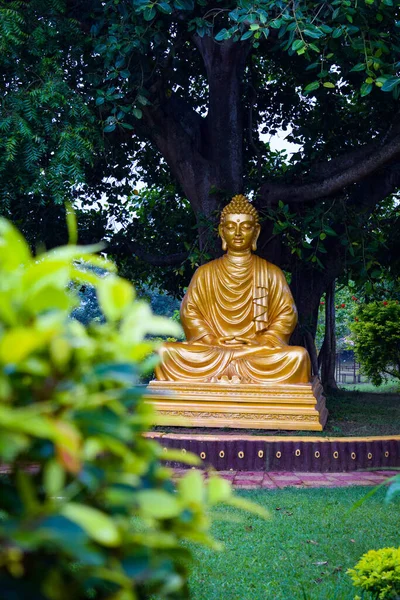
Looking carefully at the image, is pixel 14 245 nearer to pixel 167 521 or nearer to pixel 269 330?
pixel 167 521

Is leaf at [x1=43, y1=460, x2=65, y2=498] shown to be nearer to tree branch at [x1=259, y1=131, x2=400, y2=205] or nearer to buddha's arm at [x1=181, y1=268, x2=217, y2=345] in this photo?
buddha's arm at [x1=181, y1=268, x2=217, y2=345]

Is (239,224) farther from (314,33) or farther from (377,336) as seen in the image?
(377,336)

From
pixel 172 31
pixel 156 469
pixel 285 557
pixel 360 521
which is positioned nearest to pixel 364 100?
pixel 172 31

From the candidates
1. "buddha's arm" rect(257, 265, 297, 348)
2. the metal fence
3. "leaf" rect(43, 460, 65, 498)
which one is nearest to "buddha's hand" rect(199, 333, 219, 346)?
"buddha's arm" rect(257, 265, 297, 348)

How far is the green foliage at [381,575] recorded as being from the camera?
7.73ft

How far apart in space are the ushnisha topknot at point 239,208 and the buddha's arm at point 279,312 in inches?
25.0

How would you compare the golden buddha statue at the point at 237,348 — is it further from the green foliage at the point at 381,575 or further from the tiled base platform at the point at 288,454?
the green foliage at the point at 381,575

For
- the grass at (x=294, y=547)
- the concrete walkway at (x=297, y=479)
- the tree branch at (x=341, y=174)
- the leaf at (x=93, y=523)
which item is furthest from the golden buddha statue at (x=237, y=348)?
the leaf at (x=93, y=523)

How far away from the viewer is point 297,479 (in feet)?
17.4

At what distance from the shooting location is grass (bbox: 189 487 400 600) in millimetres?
2908

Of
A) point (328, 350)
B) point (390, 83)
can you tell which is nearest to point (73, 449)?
point (390, 83)

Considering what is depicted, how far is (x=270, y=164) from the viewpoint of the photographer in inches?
408

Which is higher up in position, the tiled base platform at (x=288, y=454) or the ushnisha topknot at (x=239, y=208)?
the ushnisha topknot at (x=239, y=208)

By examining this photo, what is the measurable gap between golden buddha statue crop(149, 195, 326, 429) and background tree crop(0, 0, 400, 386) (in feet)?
1.63
